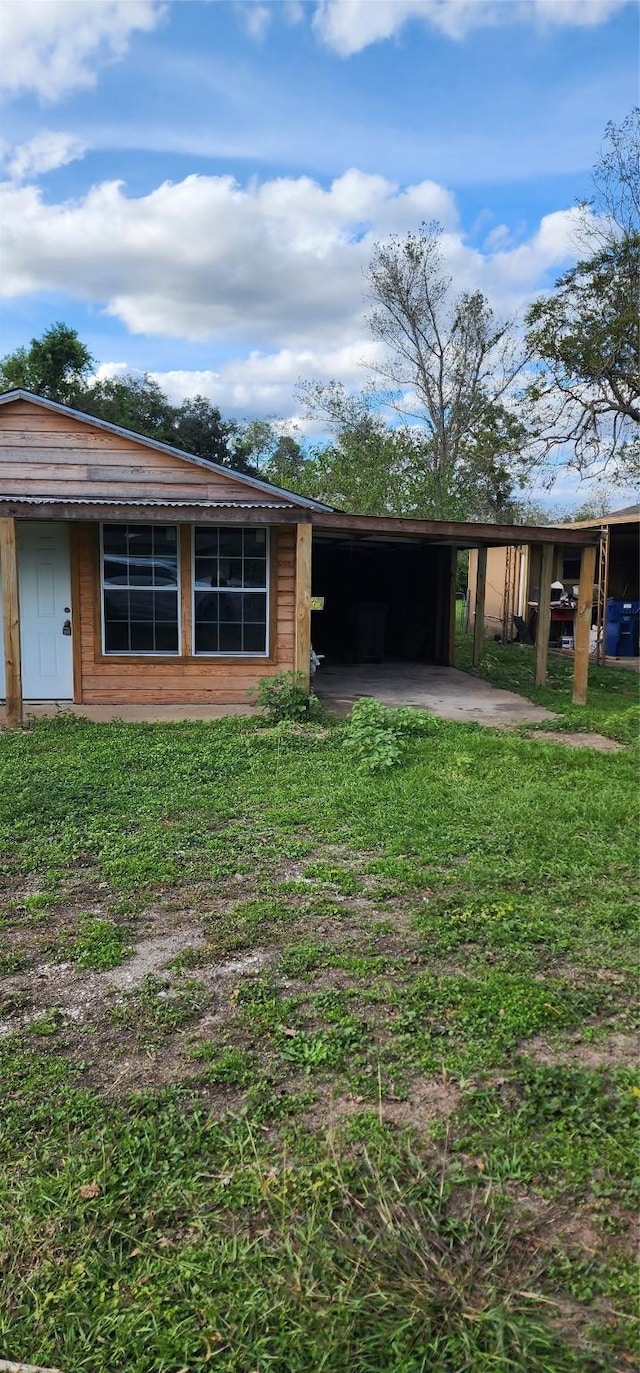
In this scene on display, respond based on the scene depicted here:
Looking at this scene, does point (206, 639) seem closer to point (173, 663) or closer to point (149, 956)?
point (173, 663)

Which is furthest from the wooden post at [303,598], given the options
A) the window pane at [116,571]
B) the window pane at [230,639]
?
the window pane at [116,571]

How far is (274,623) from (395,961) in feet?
22.4

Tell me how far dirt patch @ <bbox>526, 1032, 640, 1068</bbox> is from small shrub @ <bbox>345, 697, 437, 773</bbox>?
12.6ft

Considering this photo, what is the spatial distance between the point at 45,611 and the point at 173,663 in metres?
1.62

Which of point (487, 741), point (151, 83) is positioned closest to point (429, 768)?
point (487, 741)

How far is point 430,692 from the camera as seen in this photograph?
11258 mm

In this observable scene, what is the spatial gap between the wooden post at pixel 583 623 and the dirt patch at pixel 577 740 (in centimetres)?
164

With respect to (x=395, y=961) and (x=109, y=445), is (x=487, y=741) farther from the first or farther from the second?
(x=109, y=445)

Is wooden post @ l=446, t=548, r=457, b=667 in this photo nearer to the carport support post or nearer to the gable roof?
the carport support post

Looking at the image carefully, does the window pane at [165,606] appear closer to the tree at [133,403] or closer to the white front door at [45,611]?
the white front door at [45,611]

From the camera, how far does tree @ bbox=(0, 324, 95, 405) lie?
2580 cm

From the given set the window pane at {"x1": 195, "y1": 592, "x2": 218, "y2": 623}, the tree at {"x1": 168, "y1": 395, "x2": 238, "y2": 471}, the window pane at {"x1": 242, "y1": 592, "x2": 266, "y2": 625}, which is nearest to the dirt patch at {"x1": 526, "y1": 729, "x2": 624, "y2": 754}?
the window pane at {"x1": 242, "y1": 592, "x2": 266, "y2": 625}

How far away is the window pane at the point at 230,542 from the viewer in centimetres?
978

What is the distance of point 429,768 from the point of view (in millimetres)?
6703
